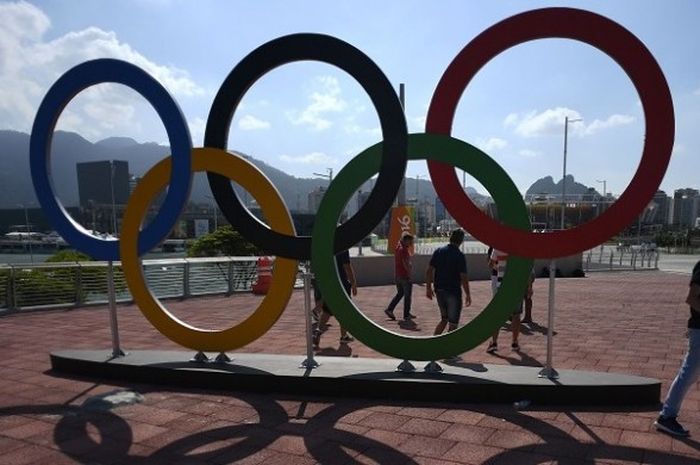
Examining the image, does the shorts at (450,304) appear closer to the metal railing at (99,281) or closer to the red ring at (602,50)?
the red ring at (602,50)

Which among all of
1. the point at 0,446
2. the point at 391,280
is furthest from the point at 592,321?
the point at 0,446

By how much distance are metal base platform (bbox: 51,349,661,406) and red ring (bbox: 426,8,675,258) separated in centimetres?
139

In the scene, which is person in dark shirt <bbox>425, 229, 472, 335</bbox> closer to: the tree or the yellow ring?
the yellow ring

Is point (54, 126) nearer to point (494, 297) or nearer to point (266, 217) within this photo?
point (266, 217)

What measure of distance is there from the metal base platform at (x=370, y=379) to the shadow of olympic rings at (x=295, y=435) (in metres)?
0.23

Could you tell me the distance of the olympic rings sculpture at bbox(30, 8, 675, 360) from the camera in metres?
4.86

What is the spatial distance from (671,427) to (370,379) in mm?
2829

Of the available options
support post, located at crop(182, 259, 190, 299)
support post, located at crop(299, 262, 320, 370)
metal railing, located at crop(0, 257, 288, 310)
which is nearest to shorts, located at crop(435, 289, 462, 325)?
support post, located at crop(299, 262, 320, 370)

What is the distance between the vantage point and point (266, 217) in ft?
20.1

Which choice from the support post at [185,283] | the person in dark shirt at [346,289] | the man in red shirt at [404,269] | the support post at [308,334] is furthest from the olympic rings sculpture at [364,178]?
the support post at [185,283]

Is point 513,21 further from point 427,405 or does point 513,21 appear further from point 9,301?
point 9,301

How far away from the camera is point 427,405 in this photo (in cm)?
508

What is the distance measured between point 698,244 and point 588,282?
50.1 metres

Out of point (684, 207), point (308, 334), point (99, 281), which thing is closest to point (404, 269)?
point (308, 334)
